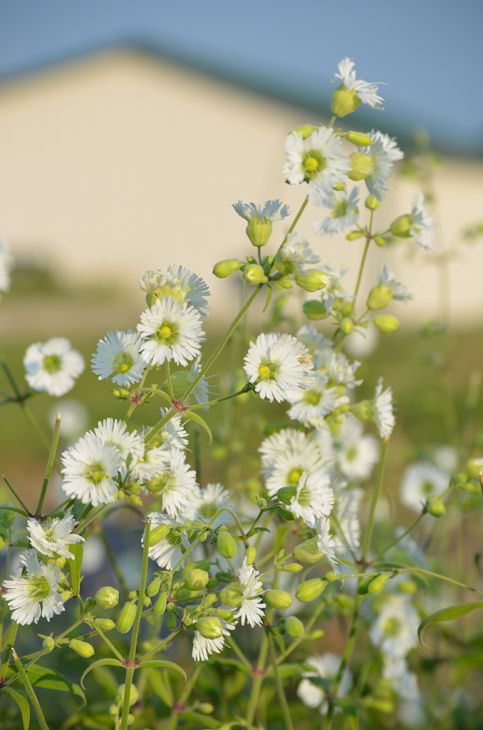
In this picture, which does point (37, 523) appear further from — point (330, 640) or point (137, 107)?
point (137, 107)

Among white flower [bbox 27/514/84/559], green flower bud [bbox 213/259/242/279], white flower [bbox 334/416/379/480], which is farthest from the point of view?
white flower [bbox 334/416/379/480]

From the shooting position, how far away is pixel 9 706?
144 centimetres

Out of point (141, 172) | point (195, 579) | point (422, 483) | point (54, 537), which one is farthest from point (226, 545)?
point (141, 172)

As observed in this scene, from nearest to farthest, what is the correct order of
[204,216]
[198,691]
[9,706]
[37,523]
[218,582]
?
[37,523] < [218,582] < [198,691] < [9,706] < [204,216]

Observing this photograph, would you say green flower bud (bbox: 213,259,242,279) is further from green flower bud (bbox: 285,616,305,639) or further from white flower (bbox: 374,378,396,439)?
green flower bud (bbox: 285,616,305,639)

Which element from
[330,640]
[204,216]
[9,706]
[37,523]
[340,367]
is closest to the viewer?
[37,523]

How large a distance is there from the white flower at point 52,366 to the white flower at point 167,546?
15.8 inches

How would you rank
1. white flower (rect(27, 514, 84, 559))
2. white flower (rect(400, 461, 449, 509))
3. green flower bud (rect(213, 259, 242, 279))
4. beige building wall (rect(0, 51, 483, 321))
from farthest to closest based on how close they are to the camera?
beige building wall (rect(0, 51, 483, 321)) < white flower (rect(400, 461, 449, 509)) < green flower bud (rect(213, 259, 242, 279)) < white flower (rect(27, 514, 84, 559))

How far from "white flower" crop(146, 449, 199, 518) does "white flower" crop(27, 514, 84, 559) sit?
75 mm

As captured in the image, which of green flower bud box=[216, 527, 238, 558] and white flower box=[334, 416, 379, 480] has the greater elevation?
white flower box=[334, 416, 379, 480]

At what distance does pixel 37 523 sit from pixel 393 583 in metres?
0.67

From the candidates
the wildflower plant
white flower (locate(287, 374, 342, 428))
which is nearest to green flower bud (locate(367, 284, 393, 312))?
the wildflower plant

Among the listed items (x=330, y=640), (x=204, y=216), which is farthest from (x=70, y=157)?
(x=330, y=640)

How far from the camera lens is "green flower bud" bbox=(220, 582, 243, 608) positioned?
0.79 metres
